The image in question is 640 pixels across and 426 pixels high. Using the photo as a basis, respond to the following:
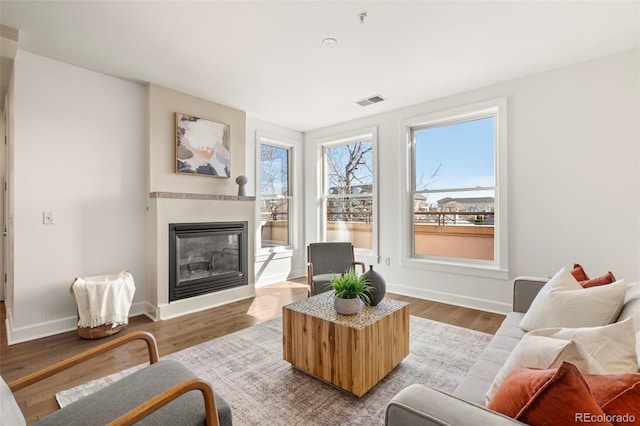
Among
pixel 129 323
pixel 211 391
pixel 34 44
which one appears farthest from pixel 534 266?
pixel 34 44

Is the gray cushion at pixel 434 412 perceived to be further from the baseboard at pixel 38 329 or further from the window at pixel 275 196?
the window at pixel 275 196

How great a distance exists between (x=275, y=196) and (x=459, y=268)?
3.02 metres

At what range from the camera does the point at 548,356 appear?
1.01m

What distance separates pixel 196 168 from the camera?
3.83 meters

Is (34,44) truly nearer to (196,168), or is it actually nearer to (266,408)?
(196,168)

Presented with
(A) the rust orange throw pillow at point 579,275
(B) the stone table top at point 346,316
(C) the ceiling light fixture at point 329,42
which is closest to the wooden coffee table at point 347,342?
(B) the stone table top at point 346,316

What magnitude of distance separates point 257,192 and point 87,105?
2.30 meters

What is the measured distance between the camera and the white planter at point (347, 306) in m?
2.11

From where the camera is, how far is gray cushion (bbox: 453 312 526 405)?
4.17 feet

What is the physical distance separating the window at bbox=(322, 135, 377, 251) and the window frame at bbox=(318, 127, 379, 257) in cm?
2

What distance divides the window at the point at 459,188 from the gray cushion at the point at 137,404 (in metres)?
3.50

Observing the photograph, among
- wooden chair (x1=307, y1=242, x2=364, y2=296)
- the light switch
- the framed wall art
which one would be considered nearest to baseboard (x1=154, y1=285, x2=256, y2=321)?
wooden chair (x1=307, y1=242, x2=364, y2=296)

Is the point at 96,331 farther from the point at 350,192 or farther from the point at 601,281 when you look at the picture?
the point at 601,281

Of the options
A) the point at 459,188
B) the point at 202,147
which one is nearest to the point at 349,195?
the point at 459,188
